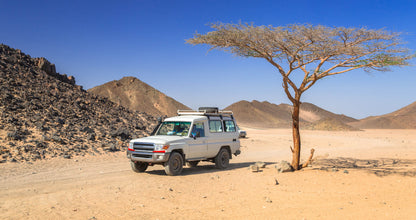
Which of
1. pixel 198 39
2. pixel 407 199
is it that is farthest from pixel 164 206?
pixel 198 39

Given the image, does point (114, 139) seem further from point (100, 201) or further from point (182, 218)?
point (182, 218)

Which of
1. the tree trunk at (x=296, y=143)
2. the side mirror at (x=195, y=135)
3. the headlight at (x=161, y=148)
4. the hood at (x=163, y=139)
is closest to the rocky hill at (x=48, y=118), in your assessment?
the hood at (x=163, y=139)

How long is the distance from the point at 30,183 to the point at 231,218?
742 centimetres

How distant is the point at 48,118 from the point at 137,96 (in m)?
75.9

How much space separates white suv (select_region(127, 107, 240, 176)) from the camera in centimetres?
1276

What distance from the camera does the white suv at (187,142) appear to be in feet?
41.9

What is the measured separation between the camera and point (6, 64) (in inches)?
1185

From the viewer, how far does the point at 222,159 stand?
15477mm

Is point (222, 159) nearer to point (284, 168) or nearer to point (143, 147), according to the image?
point (284, 168)

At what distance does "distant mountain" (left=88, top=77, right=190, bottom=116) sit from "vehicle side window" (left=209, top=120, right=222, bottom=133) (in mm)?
74394

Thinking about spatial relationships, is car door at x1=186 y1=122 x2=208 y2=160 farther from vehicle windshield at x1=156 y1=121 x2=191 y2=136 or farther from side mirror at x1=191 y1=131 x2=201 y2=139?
vehicle windshield at x1=156 y1=121 x2=191 y2=136

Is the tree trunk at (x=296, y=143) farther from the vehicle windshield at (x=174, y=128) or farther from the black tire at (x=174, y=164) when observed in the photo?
the black tire at (x=174, y=164)

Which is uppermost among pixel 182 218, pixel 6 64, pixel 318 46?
pixel 6 64

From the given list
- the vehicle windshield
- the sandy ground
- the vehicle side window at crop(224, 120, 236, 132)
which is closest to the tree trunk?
the sandy ground
